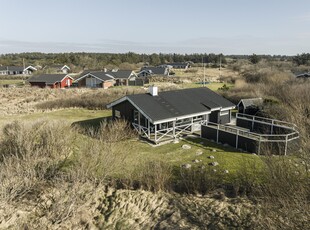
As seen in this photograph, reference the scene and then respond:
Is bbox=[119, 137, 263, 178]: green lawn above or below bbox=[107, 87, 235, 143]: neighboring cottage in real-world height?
below

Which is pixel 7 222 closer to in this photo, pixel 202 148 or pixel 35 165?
pixel 35 165

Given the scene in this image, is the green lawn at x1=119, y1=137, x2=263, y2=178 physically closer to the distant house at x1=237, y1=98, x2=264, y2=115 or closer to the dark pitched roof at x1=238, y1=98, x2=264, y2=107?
the distant house at x1=237, y1=98, x2=264, y2=115

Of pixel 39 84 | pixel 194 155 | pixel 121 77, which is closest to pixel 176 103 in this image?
pixel 194 155

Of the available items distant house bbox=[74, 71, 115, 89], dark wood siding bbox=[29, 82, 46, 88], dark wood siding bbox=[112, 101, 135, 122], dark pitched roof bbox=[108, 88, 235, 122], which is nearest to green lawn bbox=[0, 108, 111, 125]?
dark wood siding bbox=[112, 101, 135, 122]

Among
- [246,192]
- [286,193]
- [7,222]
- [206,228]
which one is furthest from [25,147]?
[286,193]

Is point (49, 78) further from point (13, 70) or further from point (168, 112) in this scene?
point (168, 112)

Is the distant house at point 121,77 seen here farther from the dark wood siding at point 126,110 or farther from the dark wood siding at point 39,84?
the dark wood siding at point 126,110
